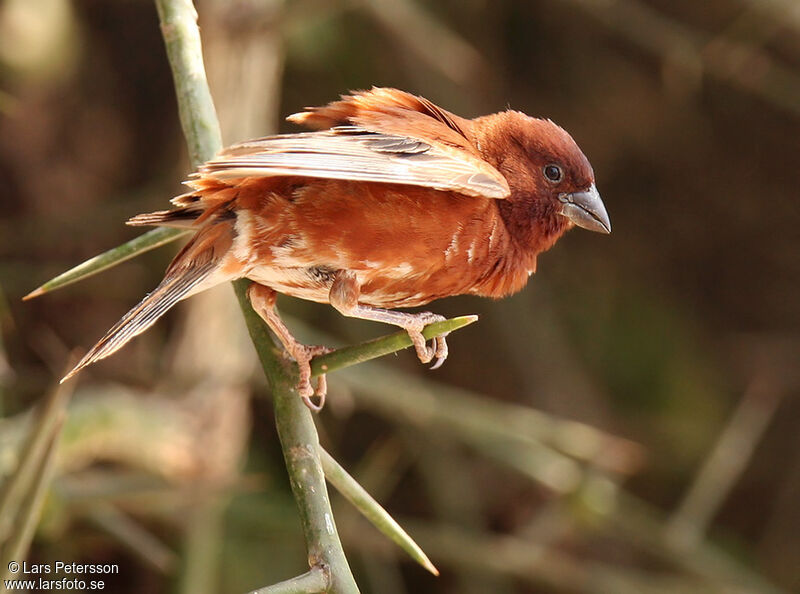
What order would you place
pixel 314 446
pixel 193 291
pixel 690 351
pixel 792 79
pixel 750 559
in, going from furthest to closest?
pixel 690 351 < pixel 750 559 < pixel 792 79 < pixel 193 291 < pixel 314 446

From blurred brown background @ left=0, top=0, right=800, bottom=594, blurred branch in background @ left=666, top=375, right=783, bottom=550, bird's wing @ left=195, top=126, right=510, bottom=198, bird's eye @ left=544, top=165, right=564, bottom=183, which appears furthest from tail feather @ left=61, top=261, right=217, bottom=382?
blurred branch in background @ left=666, top=375, right=783, bottom=550

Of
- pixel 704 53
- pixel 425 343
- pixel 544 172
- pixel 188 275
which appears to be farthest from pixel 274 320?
pixel 704 53

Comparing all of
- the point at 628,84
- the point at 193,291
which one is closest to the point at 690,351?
the point at 628,84

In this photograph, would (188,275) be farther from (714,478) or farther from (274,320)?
(714,478)

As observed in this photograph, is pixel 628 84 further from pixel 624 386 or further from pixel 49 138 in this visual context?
pixel 49 138

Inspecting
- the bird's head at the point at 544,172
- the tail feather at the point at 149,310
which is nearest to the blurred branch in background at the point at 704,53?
the bird's head at the point at 544,172

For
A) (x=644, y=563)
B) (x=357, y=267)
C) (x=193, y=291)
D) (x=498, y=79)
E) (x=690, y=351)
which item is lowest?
(x=644, y=563)
